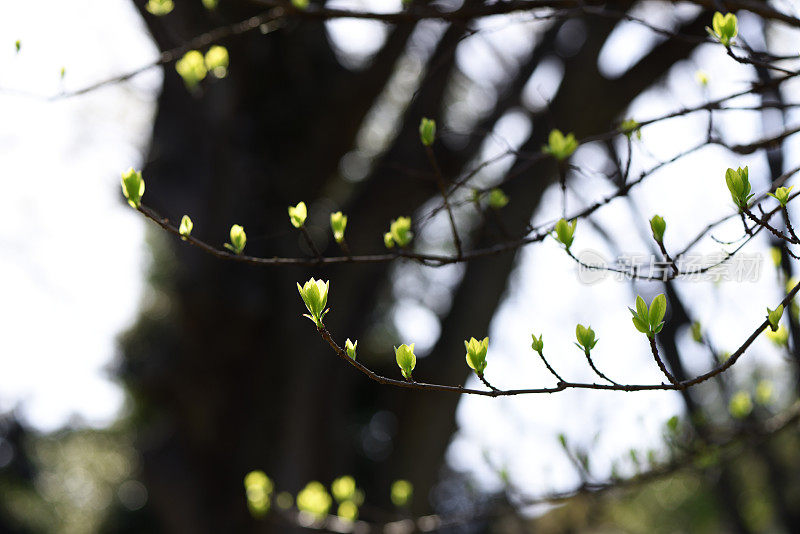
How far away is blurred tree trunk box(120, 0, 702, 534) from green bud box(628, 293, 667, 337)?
229 centimetres

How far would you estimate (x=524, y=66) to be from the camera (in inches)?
133

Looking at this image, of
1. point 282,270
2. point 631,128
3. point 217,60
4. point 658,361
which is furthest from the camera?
point 282,270

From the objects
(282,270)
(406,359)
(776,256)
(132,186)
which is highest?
(282,270)

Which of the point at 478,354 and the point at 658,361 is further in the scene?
the point at 478,354

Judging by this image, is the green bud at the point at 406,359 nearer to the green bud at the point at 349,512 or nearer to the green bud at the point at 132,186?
the green bud at the point at 132,186

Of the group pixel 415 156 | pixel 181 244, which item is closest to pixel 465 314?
pixel 415 156

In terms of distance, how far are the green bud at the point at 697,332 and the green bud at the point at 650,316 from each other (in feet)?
2.56

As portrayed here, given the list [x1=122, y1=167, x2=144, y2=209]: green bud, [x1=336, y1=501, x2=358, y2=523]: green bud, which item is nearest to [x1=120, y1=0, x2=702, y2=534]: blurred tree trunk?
[x1=336, y1=501, x2=358, y2=523]: green bud

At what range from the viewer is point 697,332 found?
1473mm

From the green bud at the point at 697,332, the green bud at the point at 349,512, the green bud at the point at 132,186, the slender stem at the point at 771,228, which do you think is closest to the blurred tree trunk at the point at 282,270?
the green bud at the point at 349,512

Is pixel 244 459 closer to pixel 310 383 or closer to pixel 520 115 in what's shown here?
pixel 310 383

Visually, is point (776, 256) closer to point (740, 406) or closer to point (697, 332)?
point (697, 332)

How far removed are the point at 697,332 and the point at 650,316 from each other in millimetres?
827

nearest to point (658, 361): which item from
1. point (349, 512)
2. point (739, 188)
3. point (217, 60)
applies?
point (739, 188)
